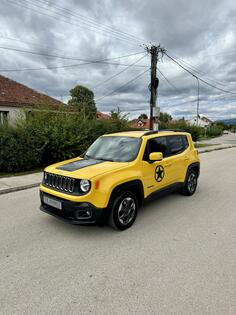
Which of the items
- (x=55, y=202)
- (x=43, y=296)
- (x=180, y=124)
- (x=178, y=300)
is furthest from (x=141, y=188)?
(x=180, y=124)

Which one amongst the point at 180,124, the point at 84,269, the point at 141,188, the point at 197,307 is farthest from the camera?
the point at 180,124

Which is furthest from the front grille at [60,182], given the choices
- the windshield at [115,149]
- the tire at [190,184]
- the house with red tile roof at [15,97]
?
the house with red tile roof at [15,97]

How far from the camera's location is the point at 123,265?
3.02m

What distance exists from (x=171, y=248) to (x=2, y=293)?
2252 millimetres

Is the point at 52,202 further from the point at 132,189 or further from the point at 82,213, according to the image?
the point at 132,189

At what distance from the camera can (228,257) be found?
316 cm

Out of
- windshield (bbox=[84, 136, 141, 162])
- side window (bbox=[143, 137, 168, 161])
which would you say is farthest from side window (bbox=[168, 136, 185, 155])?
windshield (bbox=[84, 136, 141, 162])

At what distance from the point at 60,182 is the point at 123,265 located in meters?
1.72

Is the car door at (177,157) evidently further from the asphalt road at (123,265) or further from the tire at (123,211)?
the tire at (123,211)

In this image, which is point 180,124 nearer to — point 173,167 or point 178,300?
point 173,167

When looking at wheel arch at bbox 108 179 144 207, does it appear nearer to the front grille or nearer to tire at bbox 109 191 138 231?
tire at bbox 109 191 138 231

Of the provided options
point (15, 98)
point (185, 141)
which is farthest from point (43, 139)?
point (15, 98)

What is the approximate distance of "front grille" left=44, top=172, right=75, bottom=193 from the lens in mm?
3750

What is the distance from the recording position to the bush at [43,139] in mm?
8953
